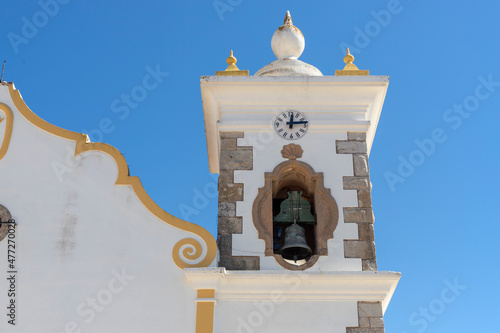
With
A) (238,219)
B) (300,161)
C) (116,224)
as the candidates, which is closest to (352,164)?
(300,161)

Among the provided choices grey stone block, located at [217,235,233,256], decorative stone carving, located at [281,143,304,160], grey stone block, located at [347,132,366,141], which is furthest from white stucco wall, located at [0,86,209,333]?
grey stone block, located at [347,132,366,141]

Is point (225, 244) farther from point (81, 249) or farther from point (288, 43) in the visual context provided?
point (288, 43)

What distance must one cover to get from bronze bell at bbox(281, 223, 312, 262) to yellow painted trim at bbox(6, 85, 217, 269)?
0.96m

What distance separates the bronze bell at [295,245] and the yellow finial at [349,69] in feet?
6.65

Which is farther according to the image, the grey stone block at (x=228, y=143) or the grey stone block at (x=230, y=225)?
the grey stone block at (x=228, y=143)

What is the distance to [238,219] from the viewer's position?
9.18 metres

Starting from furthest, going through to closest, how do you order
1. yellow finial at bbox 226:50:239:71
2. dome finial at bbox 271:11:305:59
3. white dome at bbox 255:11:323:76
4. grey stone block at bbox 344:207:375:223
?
dome finial at bbox 271:11:305:59, white dome at bbox 255:11:323:76, yellow finial at bbox 226:50:239:71, grey stone block at bbox 344:207:375:223

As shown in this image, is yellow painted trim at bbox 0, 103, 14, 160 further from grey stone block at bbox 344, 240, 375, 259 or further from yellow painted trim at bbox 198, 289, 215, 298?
grey stone block at bbox 344, 240, 375, 259

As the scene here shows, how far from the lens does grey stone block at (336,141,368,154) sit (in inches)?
380

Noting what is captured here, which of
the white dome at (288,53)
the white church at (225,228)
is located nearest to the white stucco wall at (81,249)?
the white church at (225,228)

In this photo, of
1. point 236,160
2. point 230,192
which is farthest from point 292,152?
point 230,192

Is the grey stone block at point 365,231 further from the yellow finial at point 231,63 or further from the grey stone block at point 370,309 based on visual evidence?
the yellow finial at point 231,63

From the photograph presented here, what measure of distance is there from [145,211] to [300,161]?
199 cm

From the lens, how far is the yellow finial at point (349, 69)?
996 centimetres
